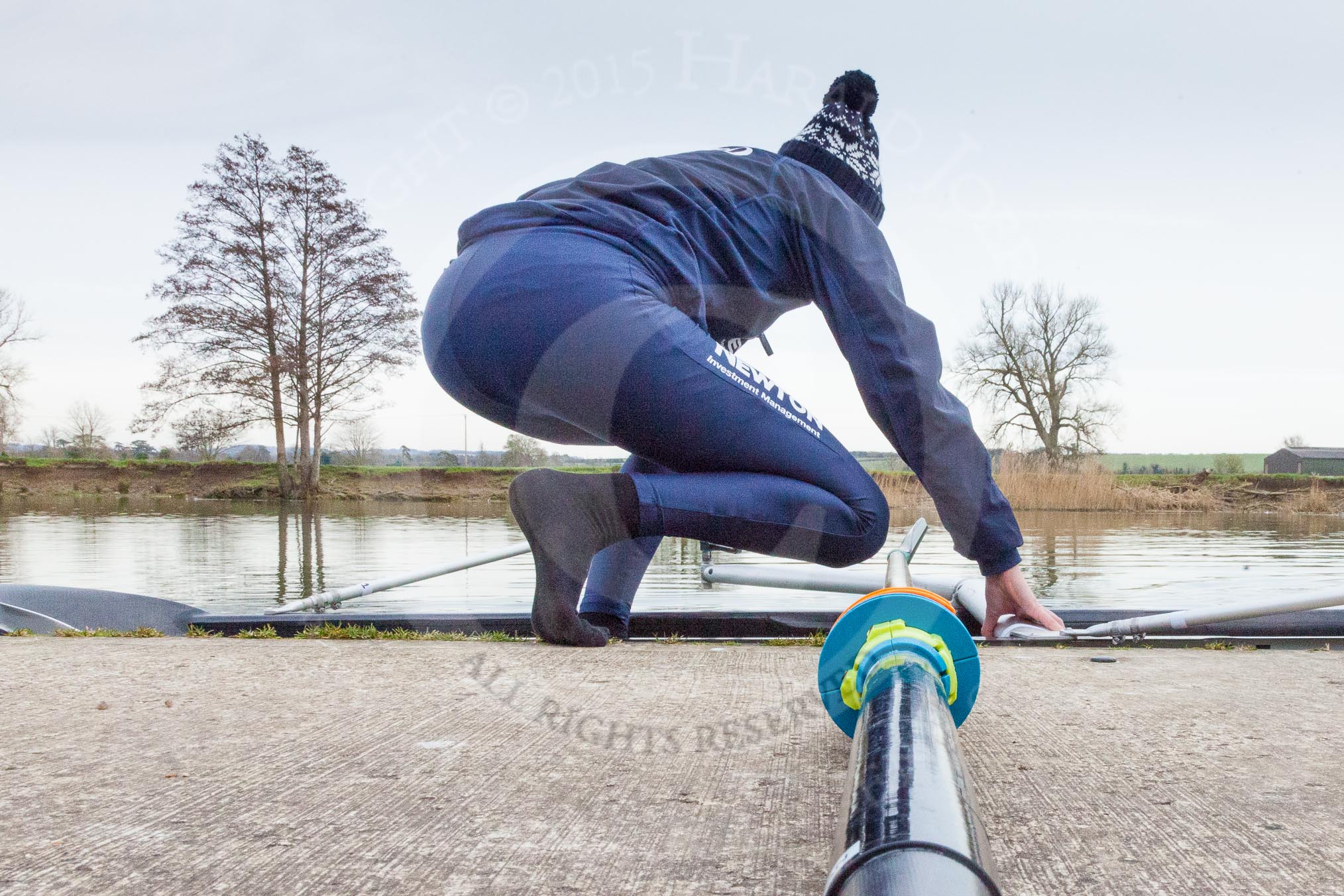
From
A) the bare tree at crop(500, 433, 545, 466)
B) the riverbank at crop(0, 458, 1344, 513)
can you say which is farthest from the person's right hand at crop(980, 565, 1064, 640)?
the riverbank at crop(0, 458, 1344, 513)

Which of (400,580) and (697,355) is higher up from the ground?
(697,355)

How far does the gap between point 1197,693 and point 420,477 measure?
49.7ft

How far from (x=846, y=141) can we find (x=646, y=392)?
0.60 meters

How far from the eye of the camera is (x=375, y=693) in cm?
121

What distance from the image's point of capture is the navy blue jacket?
1.32 m

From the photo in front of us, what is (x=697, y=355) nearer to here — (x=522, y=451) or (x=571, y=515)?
(x=571, y=515)

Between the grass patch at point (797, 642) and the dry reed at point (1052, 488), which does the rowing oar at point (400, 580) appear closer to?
the grass patch at point (797, 642)

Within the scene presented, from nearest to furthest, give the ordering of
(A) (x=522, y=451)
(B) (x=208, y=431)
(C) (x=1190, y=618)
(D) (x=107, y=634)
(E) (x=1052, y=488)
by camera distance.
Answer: (C) (x=1190, y=618)
(D) (x=107, y=634)
(A) (x=522, y=451)
(E) (x=1052, y=488)
(B) (x=208, y=431)

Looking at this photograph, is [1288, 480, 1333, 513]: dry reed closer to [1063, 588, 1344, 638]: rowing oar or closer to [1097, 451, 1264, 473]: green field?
[1097, 451, 1264, 473]: green field

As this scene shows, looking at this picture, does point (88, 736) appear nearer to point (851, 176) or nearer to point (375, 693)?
point (375, 693)

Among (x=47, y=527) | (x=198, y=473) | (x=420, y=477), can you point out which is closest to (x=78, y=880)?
(x=47, y=527)

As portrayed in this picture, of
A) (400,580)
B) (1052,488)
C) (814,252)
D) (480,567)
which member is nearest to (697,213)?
(814,252)

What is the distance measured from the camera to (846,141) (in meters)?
1.49

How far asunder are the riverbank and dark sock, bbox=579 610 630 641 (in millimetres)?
4738
